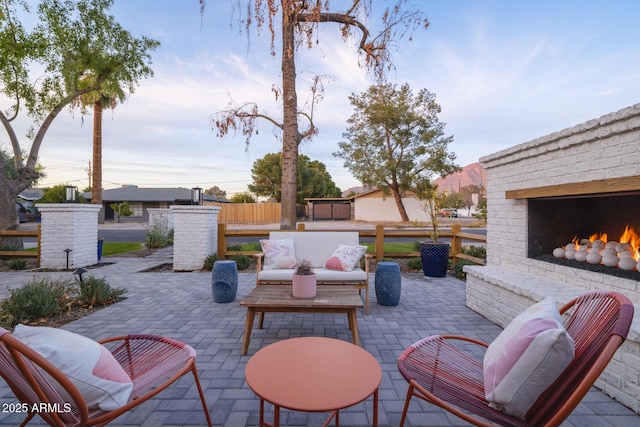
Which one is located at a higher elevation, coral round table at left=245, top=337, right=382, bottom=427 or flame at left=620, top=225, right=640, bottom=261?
flame at left=620, top=225, right=640, bottom=261

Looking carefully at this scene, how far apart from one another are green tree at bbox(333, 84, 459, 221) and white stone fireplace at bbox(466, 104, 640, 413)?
18.0 m

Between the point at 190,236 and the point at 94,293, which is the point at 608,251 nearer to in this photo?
the point at 94,293

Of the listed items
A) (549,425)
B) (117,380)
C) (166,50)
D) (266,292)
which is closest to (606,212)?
(549,425)

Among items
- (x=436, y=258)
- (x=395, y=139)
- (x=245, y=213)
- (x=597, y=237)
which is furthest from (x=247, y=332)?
(x=245, y=213)

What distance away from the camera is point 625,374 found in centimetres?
211

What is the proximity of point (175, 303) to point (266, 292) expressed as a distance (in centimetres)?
200

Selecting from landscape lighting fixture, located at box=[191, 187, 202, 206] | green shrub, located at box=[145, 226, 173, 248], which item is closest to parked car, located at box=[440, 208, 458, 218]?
landscape lighting fixture, located at box=[191, 187, 202, 206]

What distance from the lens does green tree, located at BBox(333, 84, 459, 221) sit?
21516mm

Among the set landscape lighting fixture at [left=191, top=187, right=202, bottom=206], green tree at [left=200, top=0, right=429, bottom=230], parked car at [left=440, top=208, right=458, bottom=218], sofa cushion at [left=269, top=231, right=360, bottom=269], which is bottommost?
sofa cushion at [left=269, top=231, right=360, bottom=269]

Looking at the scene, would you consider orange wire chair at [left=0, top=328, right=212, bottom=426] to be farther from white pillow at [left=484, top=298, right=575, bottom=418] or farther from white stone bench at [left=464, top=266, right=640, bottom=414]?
white stone bench at [left=464, top=266, right=640, bottom=414]

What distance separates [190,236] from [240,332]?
3.98 m

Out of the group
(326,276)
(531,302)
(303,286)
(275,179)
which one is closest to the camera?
(531,302)

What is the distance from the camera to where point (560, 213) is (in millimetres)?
3900

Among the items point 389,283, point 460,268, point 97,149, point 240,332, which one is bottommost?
point 240,332
